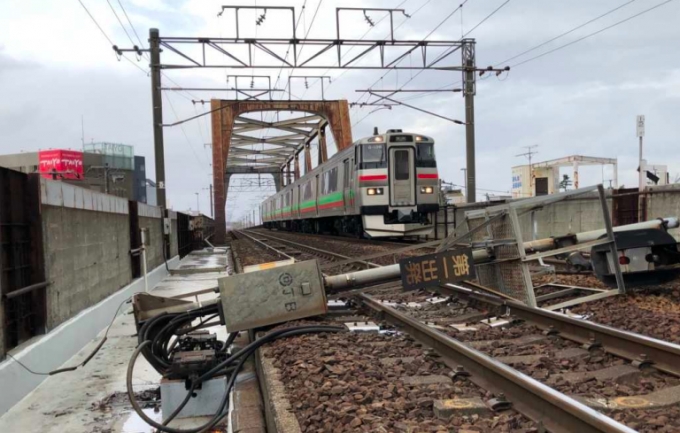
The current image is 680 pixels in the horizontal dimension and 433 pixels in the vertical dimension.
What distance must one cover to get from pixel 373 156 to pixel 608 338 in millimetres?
13552

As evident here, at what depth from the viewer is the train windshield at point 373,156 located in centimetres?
1769

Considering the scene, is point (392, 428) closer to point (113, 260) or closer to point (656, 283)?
point (656, 283)

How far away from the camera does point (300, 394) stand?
12.2ft

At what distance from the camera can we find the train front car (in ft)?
58.0

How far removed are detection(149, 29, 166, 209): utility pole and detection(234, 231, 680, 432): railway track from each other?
14.1 meters

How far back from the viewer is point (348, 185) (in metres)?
19.5

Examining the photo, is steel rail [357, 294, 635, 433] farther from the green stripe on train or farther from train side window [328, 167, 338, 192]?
train side window [328, 167, 338, 192]

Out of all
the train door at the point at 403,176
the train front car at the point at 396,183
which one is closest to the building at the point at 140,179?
the train front car at the point at 396,183

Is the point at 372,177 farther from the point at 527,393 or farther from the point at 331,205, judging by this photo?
the point at 527,393

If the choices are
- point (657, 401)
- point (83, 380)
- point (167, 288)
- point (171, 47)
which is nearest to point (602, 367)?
point (657, 401)

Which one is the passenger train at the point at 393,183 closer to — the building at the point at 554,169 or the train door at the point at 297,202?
the train door at the point at 297,202

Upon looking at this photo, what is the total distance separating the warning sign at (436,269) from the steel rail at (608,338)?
23.7 inches

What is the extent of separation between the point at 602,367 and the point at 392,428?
2060mm

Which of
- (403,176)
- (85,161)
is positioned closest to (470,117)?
(403,176)
